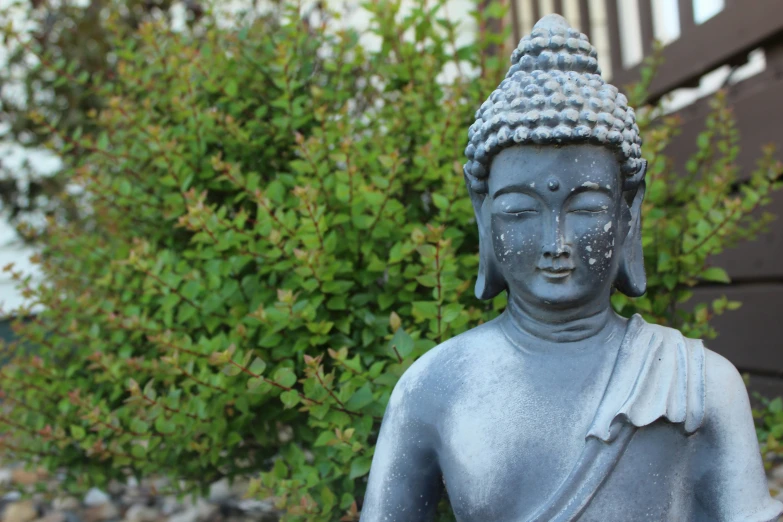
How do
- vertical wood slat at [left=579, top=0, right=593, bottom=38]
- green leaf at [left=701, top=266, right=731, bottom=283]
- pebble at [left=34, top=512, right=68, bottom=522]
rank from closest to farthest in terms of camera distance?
1. green leaf at [left=701, top=266, right=731, bottom=283]
2. pebble at [left=34, top=512, right=68, bottom=522]
3. vertical wood slat at [left=579, top=0, right=593, bottom=38]

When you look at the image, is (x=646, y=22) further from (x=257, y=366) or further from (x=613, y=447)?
(x=613, y=447)

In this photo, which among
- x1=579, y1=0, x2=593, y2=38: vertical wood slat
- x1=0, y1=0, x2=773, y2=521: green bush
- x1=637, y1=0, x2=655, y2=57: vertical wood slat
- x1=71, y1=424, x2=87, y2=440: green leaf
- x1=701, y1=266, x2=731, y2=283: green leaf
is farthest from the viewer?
x1=579, y1=0, x2=593, y2=38: vertical wood slat

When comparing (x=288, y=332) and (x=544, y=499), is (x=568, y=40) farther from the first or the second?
(x=288, y=332)

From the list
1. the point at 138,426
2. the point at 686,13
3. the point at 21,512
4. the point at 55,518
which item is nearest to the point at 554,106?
the point at 138,426

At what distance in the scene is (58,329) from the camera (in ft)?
9.38

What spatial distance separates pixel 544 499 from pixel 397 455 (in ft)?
0.96

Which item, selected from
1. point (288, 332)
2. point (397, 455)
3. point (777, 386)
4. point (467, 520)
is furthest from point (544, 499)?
point (777, 386)

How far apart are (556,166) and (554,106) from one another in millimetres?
107

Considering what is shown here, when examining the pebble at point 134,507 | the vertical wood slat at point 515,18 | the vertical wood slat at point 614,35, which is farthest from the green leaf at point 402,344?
the vertical wood slat at point 515,18

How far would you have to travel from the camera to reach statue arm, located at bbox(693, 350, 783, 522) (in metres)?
1.30

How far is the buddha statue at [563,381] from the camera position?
4.27 feet

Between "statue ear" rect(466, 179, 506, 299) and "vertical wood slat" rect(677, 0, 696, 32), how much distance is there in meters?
2.80

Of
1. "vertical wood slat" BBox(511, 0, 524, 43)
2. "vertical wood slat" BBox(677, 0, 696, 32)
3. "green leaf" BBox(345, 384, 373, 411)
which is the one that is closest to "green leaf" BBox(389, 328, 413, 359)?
"green leaf" BBox(345, 384, 373, 411)

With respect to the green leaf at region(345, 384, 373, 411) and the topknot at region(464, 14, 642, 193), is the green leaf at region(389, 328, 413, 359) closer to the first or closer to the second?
the green leaf at region(345, 384, 373, 411)
